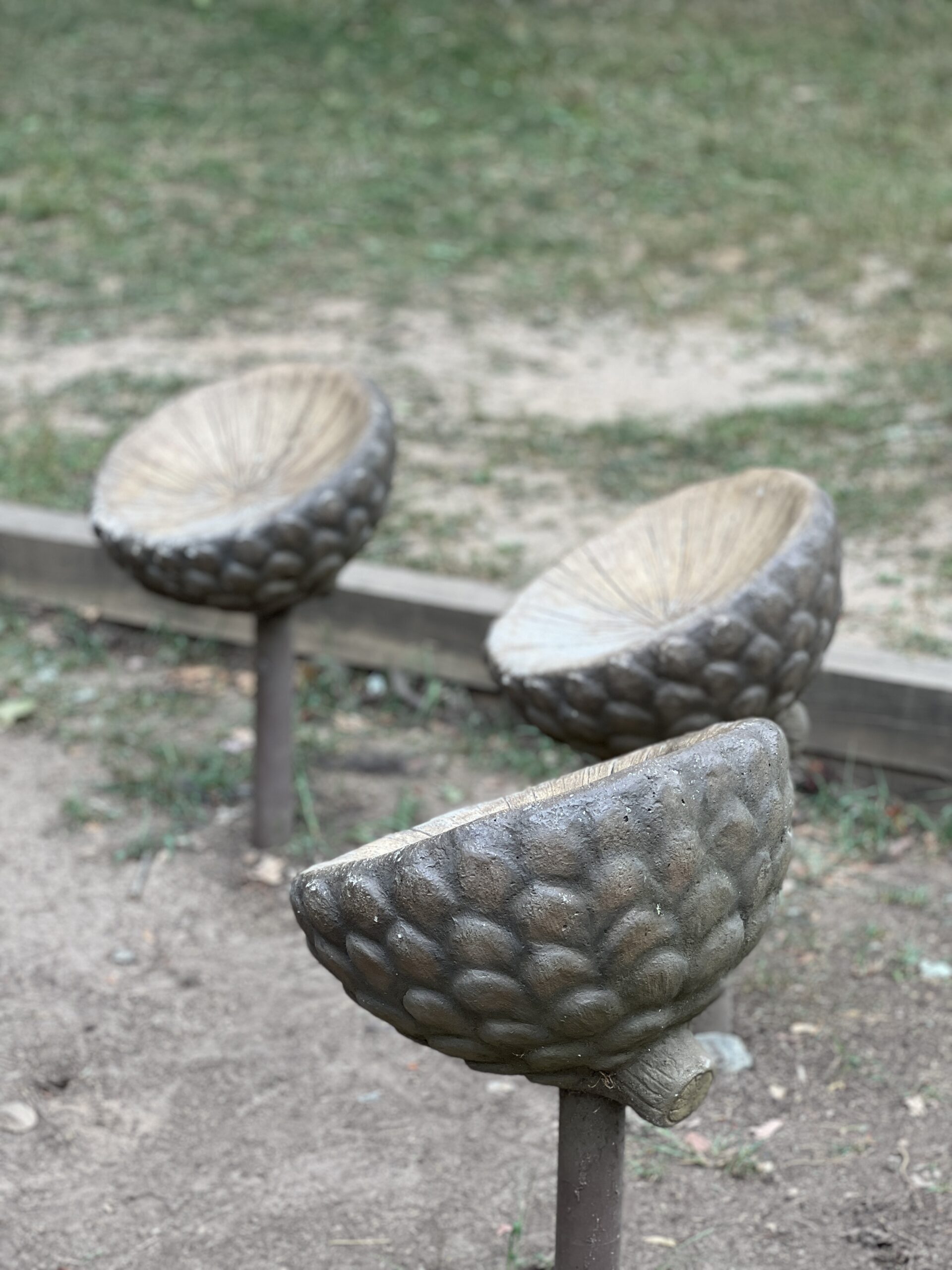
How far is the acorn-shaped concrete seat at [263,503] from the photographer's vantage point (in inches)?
121

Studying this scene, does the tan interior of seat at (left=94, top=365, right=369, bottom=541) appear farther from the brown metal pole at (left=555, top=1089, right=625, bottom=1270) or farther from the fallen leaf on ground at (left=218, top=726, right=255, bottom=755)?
the brown metal pole at (left=555, top=1089, right=625, bottom=1270)

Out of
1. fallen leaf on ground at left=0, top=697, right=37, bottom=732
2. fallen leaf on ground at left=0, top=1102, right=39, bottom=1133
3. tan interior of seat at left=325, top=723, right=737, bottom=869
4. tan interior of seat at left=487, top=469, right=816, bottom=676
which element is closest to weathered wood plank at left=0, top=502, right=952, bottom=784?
fallen leaf on ground at left=0, top=697, right=37, bottom=732

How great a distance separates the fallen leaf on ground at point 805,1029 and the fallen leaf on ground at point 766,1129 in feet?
0.79

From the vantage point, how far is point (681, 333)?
20.6 ft

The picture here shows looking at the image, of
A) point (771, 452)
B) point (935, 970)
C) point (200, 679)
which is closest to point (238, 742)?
point (200, 679)

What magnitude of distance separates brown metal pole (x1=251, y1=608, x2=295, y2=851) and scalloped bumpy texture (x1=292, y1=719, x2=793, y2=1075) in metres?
1.60

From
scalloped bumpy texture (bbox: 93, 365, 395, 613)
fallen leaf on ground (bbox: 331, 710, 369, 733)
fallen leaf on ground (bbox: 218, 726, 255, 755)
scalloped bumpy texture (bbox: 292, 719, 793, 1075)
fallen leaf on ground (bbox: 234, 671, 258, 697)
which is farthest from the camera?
fallen leaf on ground (bbox: 234, 671, 258, 697)

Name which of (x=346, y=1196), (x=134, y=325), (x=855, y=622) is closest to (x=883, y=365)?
(x=855, y=622)

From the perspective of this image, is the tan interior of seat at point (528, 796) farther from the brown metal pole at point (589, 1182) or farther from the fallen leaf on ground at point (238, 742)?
the fallen leaf on ground at point (238, 742)

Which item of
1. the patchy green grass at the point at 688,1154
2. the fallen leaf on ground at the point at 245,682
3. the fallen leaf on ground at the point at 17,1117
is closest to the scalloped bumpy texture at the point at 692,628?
the patchy green grass at the point at 688,1154

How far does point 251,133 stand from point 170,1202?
7.07 metres

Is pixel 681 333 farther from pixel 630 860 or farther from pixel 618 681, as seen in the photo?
pixel 630 860

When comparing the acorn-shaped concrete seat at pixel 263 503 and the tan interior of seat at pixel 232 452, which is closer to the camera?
the acorn-shaped concrete seat at pixel 263 503

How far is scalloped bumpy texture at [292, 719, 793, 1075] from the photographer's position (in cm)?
164
